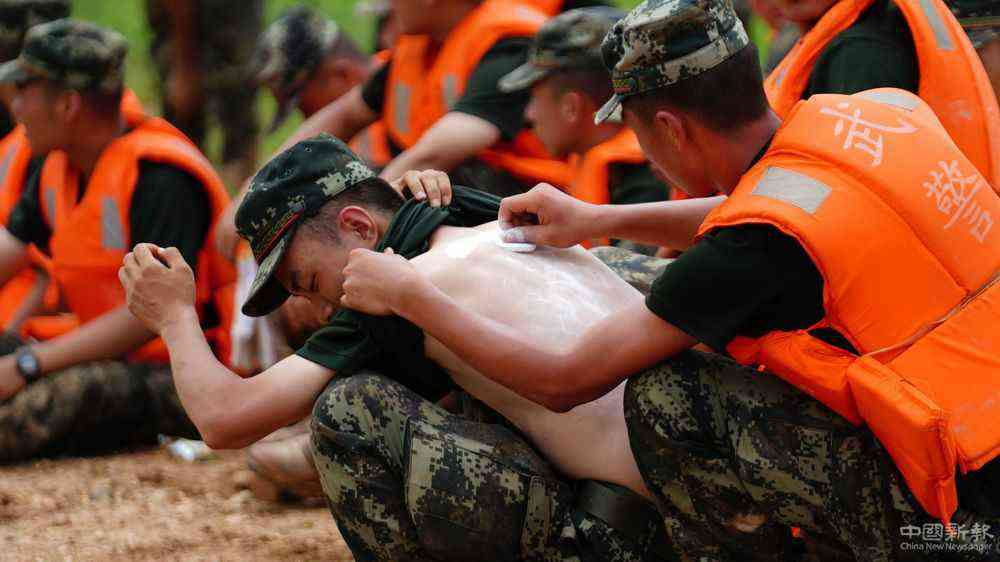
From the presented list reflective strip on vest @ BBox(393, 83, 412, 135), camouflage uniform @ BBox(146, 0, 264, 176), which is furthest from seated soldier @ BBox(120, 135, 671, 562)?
camouflage uniform @ BBox(146, 0, 264, 176)

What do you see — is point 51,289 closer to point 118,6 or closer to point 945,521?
point 945,521

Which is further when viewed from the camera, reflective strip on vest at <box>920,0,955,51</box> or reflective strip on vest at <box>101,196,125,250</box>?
reflective strip on vest at <box>101,196,125,250</box>

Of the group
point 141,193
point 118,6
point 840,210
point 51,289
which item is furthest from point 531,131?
point 118,6

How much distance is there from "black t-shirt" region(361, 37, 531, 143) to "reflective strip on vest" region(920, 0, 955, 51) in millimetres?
2154

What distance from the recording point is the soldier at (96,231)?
5465mm

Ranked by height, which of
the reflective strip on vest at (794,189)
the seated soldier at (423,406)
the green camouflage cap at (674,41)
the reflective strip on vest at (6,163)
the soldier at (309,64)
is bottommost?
the reflective strip on vest at (6,163)

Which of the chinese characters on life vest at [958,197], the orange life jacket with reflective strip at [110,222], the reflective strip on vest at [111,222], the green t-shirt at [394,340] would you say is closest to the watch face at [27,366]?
the orange life jacket with reflective strip at [110,222]

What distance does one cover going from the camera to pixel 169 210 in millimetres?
5477

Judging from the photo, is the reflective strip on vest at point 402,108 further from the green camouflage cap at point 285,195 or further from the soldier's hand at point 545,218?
the soldier's hand at point 545,218

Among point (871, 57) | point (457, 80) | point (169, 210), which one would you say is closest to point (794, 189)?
point (871, 57)

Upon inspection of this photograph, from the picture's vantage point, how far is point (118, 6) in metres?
17.0

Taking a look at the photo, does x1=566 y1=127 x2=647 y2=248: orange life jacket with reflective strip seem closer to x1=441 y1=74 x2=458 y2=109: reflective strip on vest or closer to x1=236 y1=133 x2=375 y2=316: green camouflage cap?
x1=441 y1=74 x2=458 y2=109: reflective strip on vest

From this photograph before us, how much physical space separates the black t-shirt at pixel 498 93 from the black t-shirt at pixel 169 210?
110 centimetres

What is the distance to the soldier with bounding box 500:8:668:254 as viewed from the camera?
17.1 ft
